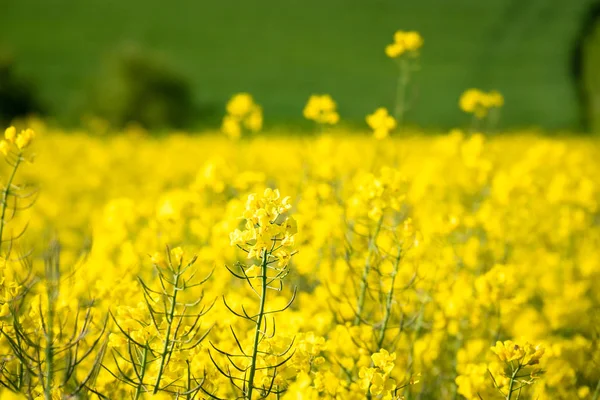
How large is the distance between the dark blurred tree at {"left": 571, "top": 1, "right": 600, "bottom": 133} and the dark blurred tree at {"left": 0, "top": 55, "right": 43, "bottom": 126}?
Result: 1470 centimetres

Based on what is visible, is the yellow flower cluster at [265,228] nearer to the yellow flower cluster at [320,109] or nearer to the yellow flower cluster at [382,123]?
the yellow flower cluster at [382,123]

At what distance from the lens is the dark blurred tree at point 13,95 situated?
1662 cm

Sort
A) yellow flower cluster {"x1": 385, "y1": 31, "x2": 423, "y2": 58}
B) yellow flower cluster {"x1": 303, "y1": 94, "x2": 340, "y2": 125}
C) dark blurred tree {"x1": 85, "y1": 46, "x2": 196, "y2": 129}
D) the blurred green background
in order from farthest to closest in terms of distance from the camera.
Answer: the blurred green background < dark blurred tree {"x1": 85, "y1": 46, "x2": 196, "y2": 129} < yellow flower cluster {"x1": 303, "y1": 94, "x2": 340, "y2": 125} < yellow flower cluster {"x1": 385, "y1": 31, "x2": 423, "y2": 58}

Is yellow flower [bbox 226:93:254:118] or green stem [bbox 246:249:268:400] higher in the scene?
yellow flower [bbox 226:93:254:118]

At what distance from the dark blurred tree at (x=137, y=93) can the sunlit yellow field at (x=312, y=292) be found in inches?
420

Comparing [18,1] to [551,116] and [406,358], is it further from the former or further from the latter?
[406,358]

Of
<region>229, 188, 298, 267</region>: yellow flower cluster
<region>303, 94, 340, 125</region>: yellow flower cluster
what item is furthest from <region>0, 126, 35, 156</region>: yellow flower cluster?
<region>303, 94, 340, 125</region>: yellow flower cluster

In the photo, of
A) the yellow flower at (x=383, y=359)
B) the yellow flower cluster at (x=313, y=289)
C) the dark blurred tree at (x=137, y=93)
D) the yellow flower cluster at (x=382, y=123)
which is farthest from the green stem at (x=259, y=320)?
the dark blurred tree at (x=137, y=93)

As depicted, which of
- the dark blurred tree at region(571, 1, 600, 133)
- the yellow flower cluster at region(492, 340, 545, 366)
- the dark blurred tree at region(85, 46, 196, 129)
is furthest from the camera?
the dark blurred tree at region(571, 1, 600, 133)

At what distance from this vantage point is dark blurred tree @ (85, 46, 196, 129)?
55.2 ft

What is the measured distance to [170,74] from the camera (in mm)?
17328

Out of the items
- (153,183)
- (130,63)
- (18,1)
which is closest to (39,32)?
(18,1)

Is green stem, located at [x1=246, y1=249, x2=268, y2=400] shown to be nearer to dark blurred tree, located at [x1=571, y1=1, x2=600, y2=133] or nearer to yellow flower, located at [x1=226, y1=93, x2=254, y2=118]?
yellow flower, located at [x1=226, y1=93, x2=254, y2=118]

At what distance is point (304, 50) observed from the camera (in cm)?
1897
